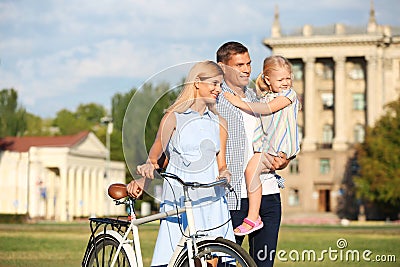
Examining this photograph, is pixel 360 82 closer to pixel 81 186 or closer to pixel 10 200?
pixel 81 186

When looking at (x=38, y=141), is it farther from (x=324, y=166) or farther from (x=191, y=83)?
(x=191, y=83)

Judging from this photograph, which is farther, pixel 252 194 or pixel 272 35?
pixel 272 35

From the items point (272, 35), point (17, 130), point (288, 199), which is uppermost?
point (272, 35)

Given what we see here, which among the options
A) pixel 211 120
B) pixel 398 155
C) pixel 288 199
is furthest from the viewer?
pixel 288 199

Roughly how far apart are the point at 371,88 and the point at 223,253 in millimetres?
97161

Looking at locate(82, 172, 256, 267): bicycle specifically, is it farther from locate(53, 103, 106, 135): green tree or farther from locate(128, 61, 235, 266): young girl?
locate(53, 103, 106, 135): green tree

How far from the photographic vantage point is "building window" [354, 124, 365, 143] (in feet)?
337

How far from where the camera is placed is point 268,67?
23.3 ft

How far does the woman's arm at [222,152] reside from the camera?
6.37 m

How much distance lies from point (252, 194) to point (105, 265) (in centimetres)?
121

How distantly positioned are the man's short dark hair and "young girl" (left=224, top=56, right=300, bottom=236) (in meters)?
0.28

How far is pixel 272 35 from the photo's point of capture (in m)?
105

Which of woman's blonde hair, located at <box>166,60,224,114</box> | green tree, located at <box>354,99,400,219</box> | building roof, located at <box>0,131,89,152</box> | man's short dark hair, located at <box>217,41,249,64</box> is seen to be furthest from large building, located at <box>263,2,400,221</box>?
woman's blonde hair, located at <box>166,60,224,114</box>

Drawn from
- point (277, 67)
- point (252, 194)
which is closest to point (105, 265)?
point (252, 194)
